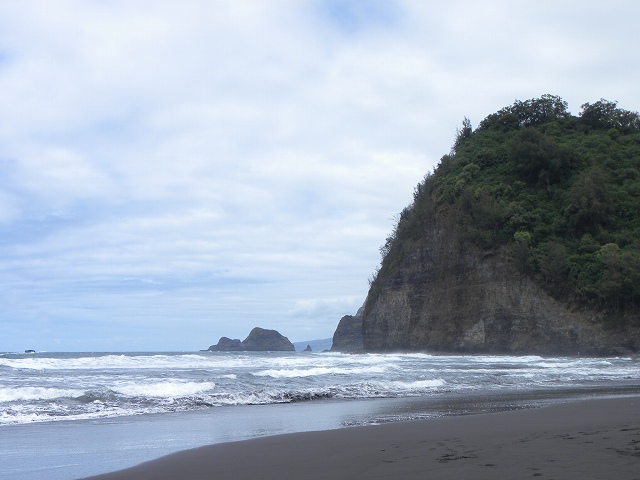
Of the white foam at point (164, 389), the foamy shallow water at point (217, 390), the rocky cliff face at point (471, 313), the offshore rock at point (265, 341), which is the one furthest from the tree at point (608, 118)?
the offshore rock at point (265, 341)

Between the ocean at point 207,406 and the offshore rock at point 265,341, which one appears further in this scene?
the offshore rock at point 265,341

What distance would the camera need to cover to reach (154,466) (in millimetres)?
6711

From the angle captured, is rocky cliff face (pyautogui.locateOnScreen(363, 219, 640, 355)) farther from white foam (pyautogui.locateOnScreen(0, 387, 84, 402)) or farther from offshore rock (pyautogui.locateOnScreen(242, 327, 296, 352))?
offshore rock (pyautogui.locateOnScreen(242, 327, 296, 352))

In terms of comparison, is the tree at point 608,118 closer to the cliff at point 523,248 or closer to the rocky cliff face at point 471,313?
the cliff at point 523,248

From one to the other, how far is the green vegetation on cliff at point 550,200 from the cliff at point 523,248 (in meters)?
0.10

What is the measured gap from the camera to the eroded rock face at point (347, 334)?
301 ft

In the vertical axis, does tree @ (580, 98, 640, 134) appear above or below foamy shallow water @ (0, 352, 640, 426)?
above

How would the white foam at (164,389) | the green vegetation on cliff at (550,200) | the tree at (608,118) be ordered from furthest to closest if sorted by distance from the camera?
the tree at (608,118), the green vegetation on cliff at (550,200), the white foam at (164,389)

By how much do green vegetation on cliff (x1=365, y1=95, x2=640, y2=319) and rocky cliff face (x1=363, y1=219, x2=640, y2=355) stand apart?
3.58ft

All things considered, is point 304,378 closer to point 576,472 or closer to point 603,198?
point 576,472

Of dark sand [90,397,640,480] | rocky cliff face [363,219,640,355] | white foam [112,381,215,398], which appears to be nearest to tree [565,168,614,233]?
rocky cliff face [363,219,640,355]

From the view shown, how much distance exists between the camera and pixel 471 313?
47.5 metres

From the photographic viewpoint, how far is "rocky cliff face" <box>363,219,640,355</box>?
4116 centimetres

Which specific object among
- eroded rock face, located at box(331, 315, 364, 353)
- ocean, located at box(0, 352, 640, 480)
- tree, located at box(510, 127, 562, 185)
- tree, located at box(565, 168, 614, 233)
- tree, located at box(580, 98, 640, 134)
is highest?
tree, located at box(580, 98, 640, 134)
